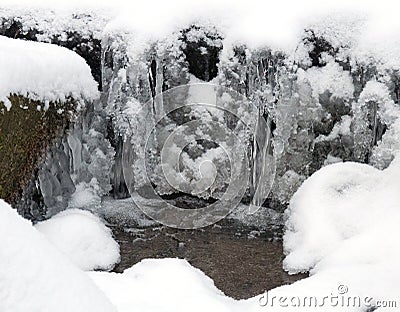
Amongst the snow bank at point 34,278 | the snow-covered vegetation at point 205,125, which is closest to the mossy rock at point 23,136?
the snow-covered vegetation at point 205,125

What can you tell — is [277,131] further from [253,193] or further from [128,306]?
[128,306]

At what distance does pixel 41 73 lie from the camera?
4.93 metres

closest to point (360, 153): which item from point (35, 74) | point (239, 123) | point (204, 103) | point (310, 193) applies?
point (310, 193)

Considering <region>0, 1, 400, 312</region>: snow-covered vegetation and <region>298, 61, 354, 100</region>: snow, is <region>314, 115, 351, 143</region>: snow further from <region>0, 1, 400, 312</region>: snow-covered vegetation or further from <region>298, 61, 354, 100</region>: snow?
<region>298, 61, 354, 100</region>: snow

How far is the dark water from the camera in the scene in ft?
16.3

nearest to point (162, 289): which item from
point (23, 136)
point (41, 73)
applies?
point (23, 136)

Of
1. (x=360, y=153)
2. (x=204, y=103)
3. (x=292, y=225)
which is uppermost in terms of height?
(x=204, y=103)

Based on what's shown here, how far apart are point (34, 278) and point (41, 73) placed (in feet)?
11.5

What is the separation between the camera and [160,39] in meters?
6.28

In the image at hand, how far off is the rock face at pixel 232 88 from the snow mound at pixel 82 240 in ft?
1.65

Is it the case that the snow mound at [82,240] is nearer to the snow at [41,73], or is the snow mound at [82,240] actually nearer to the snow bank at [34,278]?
the snow at [41,73]

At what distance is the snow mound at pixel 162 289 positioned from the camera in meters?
3.85

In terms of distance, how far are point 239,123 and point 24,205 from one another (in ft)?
7.53

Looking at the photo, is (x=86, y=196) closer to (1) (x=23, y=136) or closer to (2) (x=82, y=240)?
(2) (x=82, y=240)
